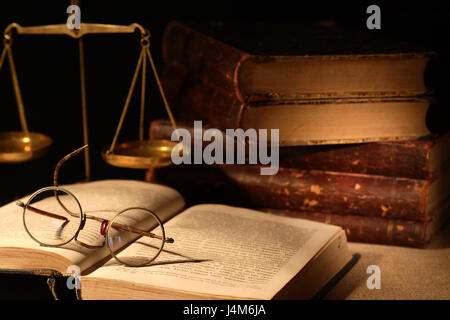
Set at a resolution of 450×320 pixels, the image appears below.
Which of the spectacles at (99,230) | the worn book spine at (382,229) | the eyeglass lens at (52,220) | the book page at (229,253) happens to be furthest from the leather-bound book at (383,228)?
the eyeglass lens at (52,220)

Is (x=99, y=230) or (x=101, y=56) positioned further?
(x=101, y=56)

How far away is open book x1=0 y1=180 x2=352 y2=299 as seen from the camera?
1.26 m

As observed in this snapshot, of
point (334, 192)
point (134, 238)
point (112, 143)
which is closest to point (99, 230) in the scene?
point (134, 238)

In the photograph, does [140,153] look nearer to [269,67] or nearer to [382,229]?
[269,67]

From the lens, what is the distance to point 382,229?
68.4 inches

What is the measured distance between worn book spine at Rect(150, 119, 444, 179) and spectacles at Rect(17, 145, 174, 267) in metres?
0.45

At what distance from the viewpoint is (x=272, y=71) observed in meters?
1.69

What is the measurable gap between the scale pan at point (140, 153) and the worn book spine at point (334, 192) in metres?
0.18

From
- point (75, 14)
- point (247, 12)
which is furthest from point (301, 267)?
point (247, 12)

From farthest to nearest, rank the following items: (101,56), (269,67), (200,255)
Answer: (101,56) < (269,67) < (200,255)

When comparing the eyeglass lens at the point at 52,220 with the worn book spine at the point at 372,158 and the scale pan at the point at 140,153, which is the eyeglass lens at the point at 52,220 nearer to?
the scale pan at the point at 140,153

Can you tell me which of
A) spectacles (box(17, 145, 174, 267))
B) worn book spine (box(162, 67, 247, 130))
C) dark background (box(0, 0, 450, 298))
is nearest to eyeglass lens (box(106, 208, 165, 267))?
spectacles (box(17, 145, 174, 267))

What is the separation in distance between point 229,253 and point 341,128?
540mm

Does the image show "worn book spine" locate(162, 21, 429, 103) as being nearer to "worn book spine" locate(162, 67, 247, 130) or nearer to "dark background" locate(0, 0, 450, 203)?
"worn book spine" locate(162, 67, 247, 130)
